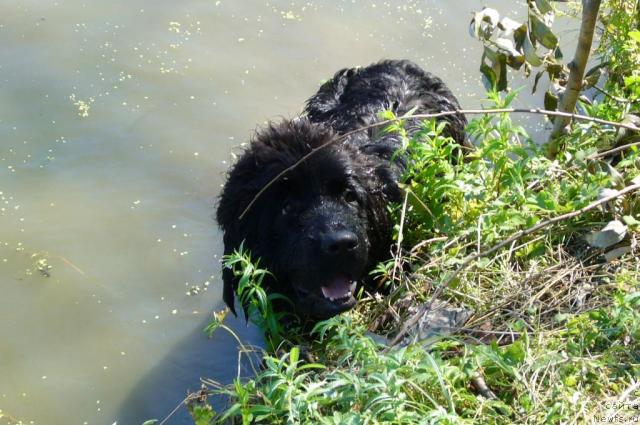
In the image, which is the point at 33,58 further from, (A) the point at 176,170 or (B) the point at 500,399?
(B) the point at 500,399

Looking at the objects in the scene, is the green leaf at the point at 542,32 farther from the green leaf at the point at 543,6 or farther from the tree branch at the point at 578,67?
the tree branch at the point at 578,67

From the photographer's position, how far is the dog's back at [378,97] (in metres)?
5.75

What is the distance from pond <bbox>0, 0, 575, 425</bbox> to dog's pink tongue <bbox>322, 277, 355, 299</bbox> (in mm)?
1376

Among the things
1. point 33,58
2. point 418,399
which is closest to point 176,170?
point 33,58

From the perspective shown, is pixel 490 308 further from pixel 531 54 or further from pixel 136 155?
pixel 136 155

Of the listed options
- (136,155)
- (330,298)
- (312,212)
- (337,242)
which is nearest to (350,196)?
(312,212)

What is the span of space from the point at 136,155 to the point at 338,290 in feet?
10.5

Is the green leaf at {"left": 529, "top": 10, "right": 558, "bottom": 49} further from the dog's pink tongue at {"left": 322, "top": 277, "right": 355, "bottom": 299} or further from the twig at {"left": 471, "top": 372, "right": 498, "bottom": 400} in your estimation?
the twig at {"left": 471, "top": 372, "right": 498, "bottom": 400}

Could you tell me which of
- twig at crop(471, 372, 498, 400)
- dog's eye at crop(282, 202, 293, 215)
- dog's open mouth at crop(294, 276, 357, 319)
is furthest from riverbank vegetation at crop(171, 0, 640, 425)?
dog's eye at crop(282, 202, 293, 215)

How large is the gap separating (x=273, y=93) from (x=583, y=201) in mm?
4001

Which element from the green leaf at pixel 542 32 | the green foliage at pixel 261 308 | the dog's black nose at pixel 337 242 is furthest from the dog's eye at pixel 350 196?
the green leaf at pixel 542 32

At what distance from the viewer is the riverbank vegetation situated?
3.51m

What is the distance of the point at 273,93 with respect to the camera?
7879mm

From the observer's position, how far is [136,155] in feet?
23.6
